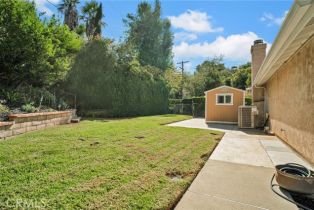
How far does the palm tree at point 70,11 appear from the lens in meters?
19.7

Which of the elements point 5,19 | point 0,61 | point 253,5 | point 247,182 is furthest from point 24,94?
point 253,5

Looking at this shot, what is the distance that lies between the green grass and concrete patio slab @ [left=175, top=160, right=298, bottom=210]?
186 millimetres

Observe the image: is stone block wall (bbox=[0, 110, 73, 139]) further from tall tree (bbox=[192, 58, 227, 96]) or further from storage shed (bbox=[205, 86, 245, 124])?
tall tree (bbox=[192, 58, 227, 96])

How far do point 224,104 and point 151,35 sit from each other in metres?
16.5

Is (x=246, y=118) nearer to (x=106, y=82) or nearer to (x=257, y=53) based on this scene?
(x=257, y=53)

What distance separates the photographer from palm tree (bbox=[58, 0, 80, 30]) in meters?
19.7

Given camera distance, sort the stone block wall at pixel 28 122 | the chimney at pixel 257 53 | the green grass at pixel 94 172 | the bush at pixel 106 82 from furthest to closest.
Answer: the bush at pixel 106 82, the chimney at pixel 257 53, the stone block wall at pixel 28 122, the green grass at pixel 94 172

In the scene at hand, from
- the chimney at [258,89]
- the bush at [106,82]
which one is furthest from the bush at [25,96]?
the chimney at [258,89]

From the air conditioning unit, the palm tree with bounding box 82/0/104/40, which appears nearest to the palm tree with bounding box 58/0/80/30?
the palm tree with bounding box 82/0/104/40

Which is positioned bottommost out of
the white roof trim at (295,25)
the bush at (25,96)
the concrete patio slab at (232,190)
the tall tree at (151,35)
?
the concrete patio slab at (232,190)

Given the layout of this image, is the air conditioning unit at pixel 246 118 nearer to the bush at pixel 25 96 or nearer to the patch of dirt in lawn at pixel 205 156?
the patch of dirt in lawn at pixel 205 156

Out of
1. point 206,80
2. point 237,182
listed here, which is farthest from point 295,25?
point 206,80

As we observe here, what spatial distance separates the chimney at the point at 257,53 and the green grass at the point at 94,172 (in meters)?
7.96

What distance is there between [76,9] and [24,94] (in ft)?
52.7
